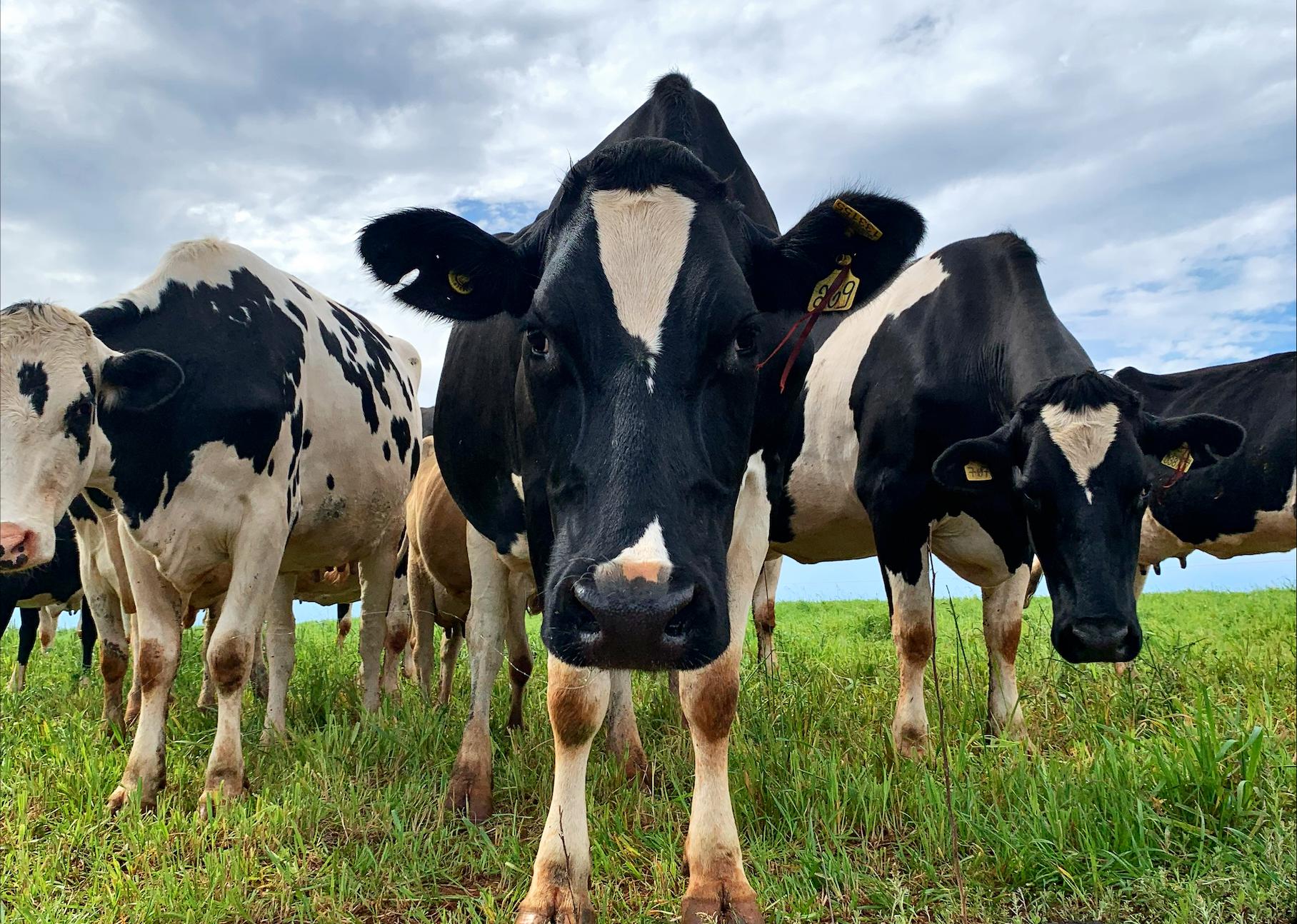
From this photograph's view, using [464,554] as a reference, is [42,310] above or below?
above

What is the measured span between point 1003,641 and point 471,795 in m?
2.94

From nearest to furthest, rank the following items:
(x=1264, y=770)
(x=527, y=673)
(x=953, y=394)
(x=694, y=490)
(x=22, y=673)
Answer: (x=694, y=490) → (x=1264, y=770) → (x=953, y=394) → (x=527, y=673) → (x=22, y=673)

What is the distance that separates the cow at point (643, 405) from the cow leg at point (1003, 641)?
2237 mm

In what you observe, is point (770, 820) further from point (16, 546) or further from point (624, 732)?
point (16, 546)

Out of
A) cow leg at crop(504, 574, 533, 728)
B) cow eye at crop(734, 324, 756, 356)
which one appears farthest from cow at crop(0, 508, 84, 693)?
cow eye at crop(734, 324, 756, 356)

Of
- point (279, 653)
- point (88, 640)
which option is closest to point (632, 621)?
point (279, 653)

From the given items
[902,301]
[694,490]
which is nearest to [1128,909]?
[694,490]

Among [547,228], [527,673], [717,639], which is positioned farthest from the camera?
[527,673]

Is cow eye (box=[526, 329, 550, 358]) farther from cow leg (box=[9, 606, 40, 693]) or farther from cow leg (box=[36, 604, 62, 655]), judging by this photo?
cow leg (box=[36, 604, 62, 655])

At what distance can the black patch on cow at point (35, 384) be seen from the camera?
4145 millimetres

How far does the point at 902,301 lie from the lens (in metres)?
5.64

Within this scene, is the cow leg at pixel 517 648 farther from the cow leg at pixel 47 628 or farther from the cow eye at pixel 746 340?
the cow leg at pixel 47 628

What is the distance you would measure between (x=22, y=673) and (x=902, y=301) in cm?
778

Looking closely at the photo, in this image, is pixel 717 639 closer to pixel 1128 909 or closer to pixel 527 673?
pixel 1128 909
